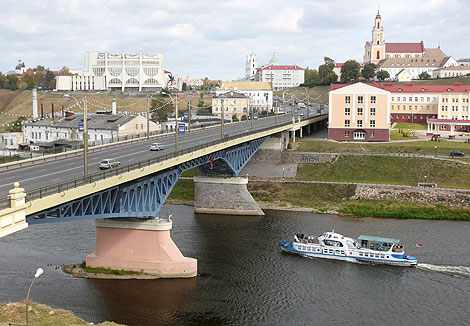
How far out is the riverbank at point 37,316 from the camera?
Result: 31480 millimetres

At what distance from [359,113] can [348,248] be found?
5340 cm

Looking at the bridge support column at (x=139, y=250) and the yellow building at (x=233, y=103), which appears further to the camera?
the yellow building at (x=233, y=103)

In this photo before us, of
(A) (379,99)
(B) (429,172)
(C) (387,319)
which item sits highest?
(A) (379,99)

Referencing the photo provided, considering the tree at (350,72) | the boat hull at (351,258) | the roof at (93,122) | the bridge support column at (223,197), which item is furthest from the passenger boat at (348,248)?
the tree at (350,72)

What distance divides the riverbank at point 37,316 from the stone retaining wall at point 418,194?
48030mm

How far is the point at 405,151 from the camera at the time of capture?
3541 inches

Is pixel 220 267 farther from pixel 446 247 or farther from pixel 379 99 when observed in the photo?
pixel 379 99

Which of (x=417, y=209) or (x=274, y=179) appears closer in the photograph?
(x=417, y=209)

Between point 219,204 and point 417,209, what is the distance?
24843 mm

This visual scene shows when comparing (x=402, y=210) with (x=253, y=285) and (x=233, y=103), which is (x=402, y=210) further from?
(x=233, y=103)

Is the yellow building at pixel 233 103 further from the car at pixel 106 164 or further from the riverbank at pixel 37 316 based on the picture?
the riverbank at pixel 37 316

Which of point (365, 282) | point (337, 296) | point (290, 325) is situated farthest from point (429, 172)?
point (290, 325)

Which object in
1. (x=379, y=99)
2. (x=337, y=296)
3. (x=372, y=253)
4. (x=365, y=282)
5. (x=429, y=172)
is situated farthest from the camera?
(x=379, y=99)

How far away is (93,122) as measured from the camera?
315 ft
